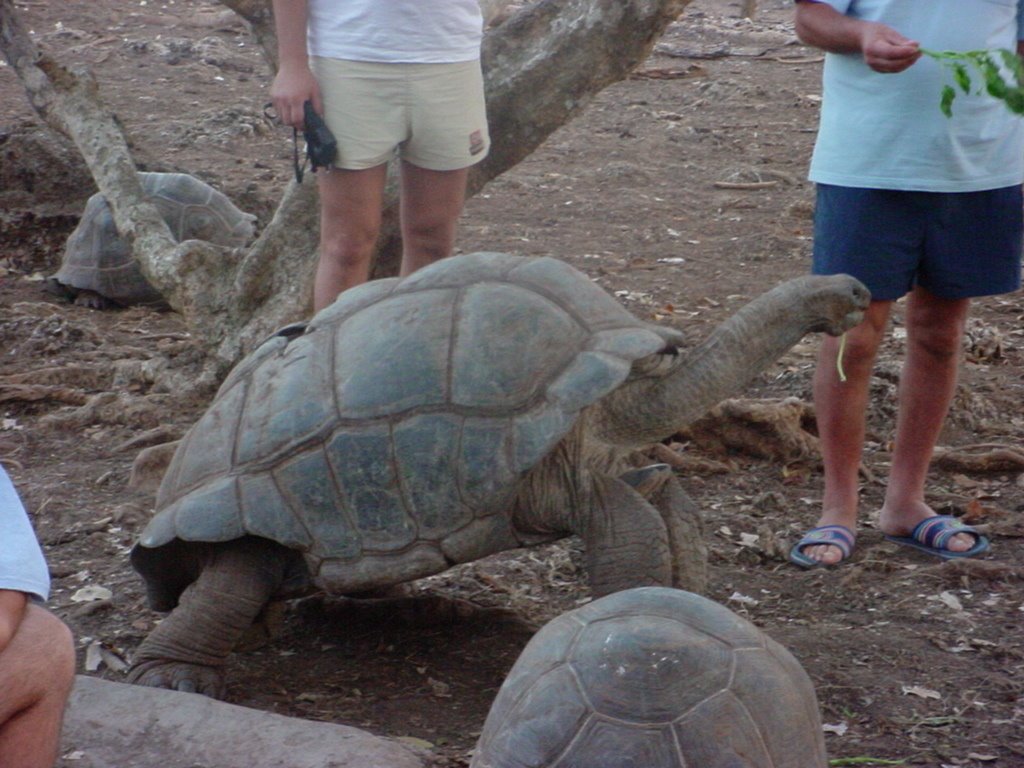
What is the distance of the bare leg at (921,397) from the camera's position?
3832 mm

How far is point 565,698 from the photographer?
2.29 m

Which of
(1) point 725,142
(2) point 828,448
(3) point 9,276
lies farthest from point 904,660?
(1) point 725,142

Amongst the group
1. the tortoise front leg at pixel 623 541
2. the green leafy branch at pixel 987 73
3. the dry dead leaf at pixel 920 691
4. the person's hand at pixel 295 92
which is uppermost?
the green leafy branch at pixel 987 73

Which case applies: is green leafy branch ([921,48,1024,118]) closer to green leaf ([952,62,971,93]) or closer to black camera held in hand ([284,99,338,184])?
green leaf ([952,62,971,93])

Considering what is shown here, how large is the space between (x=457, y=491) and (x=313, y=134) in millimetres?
1437

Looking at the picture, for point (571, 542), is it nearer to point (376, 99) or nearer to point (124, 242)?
point (376, 99)

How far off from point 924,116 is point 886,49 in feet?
1.11

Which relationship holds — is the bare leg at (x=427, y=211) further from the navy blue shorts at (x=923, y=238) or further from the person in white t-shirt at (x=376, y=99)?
the navy blue shorts at (x=923, y=238)

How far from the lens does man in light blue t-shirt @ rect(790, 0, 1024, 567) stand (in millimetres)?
3451

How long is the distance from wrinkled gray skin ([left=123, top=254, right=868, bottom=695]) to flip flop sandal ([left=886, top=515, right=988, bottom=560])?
97 centimetres

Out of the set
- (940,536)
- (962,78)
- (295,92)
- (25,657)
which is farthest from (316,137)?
(940,536)

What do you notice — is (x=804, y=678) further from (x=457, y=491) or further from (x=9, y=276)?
(x=9, y=276)

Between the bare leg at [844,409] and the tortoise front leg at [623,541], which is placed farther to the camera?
the bare leg at [844,409]

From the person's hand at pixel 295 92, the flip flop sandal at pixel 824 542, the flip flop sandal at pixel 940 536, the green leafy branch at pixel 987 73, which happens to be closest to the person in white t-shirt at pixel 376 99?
the person's hand at pixel 295 92
